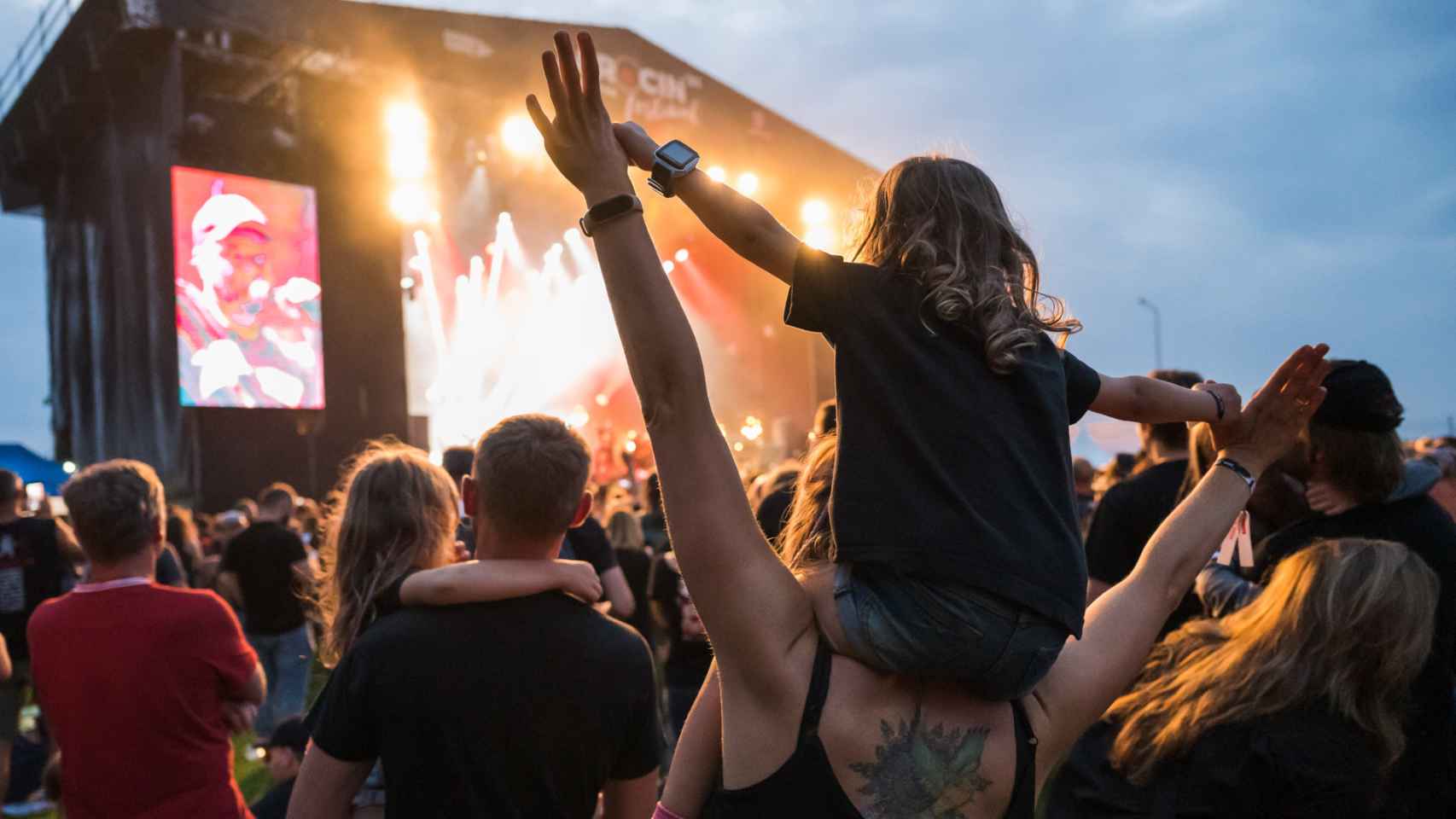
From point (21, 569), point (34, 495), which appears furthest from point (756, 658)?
point (34, 495)

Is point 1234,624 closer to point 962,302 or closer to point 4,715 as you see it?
point 962,302

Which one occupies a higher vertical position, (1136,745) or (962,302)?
(962,302)

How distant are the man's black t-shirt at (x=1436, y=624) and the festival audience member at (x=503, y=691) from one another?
1.66m

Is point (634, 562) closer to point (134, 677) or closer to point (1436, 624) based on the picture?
point (134, 677)

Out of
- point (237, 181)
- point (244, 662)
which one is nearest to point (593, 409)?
point (237, 181)

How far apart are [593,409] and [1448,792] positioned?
87.8ft

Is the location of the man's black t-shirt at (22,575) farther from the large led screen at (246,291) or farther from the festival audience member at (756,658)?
the large led screen at (246,291)

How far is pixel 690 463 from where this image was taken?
1.26 m

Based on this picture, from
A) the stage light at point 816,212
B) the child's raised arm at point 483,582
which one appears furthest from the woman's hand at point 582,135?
the stage light at point 816,212

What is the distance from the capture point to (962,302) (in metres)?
1.31

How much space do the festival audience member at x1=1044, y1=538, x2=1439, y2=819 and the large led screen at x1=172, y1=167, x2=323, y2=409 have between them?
1792cm

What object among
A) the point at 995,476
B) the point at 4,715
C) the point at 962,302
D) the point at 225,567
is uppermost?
the point at 962,302

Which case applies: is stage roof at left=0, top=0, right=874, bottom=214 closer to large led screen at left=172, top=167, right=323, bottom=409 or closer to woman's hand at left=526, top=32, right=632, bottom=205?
large led screen at left=172, top=167, right=323, bottom=409

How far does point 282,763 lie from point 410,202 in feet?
60.5
